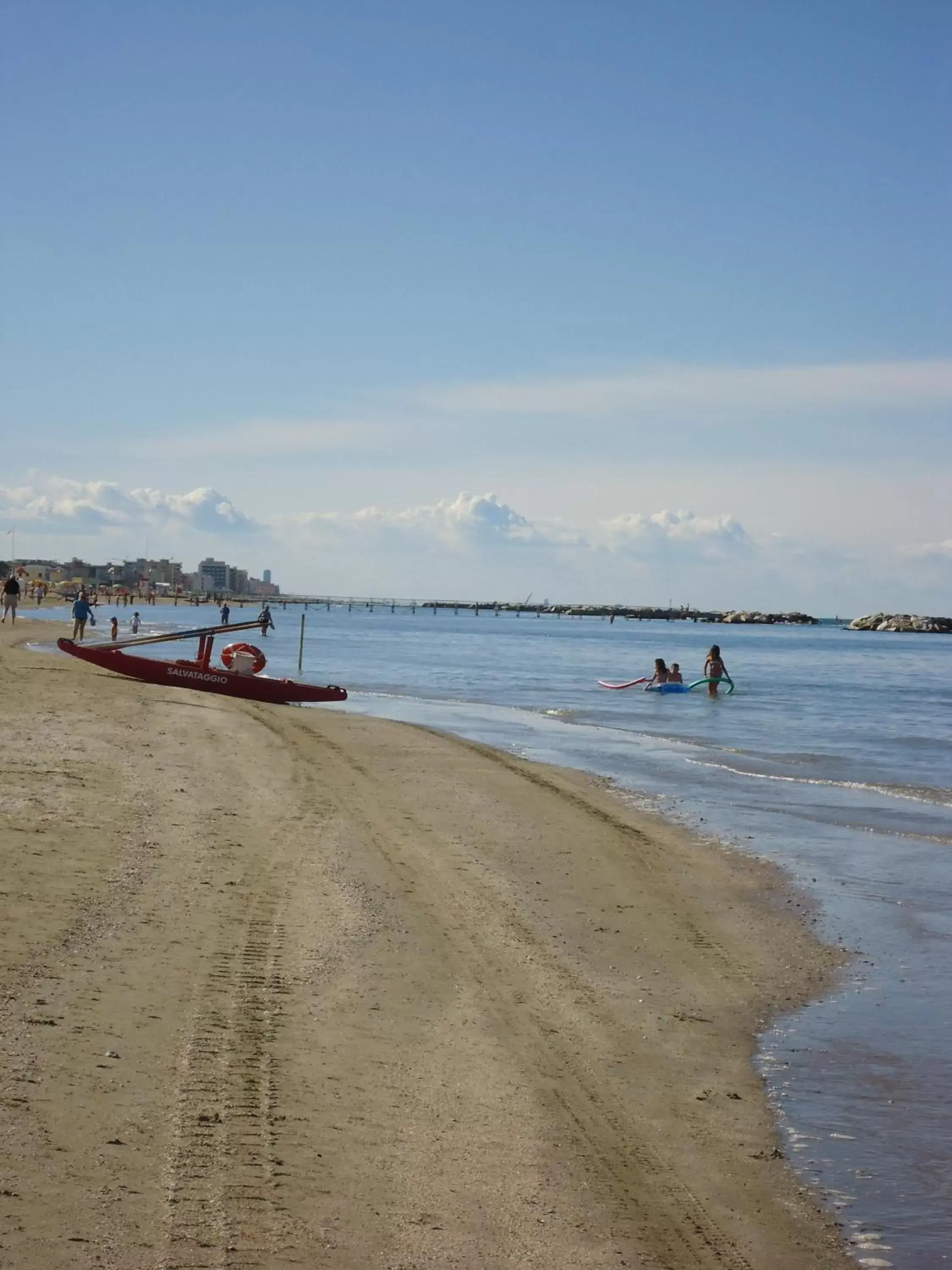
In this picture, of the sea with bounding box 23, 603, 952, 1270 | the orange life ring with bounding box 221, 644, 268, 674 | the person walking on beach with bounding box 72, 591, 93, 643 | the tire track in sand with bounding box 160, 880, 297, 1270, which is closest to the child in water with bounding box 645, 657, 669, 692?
the sea with bounding box 23, 603, 952, 1270

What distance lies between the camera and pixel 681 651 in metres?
89.8

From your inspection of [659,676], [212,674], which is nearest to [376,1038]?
[212,674]

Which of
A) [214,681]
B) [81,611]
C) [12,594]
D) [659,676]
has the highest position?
[12,594]

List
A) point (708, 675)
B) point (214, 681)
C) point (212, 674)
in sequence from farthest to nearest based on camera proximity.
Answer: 1. point (708, 675)
2. point (212, 674)
3. point (214, 681)

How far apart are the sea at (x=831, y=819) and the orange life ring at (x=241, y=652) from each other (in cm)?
238

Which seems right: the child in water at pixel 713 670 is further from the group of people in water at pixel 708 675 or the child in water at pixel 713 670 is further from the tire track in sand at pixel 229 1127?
the tire track in sand at pixel 229 1127

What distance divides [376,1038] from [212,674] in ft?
69.6

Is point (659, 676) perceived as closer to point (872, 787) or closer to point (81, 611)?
point (81, 611)

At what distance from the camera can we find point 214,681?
2653 cm

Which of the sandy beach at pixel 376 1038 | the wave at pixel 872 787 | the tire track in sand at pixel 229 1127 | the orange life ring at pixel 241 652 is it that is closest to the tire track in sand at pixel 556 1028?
the sandy beach at pixel 376 1038

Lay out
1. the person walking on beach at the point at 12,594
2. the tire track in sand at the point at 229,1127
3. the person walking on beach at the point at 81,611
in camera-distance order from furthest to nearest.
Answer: the person walking on beach at the point at 12,594 → the person walking on beach at the point at 81,611 → the tire track in sand at the point at 229,1127

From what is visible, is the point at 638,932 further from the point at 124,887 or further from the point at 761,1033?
the point at 124,887

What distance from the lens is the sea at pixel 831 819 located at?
547cm

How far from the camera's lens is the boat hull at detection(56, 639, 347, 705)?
2642 cm
